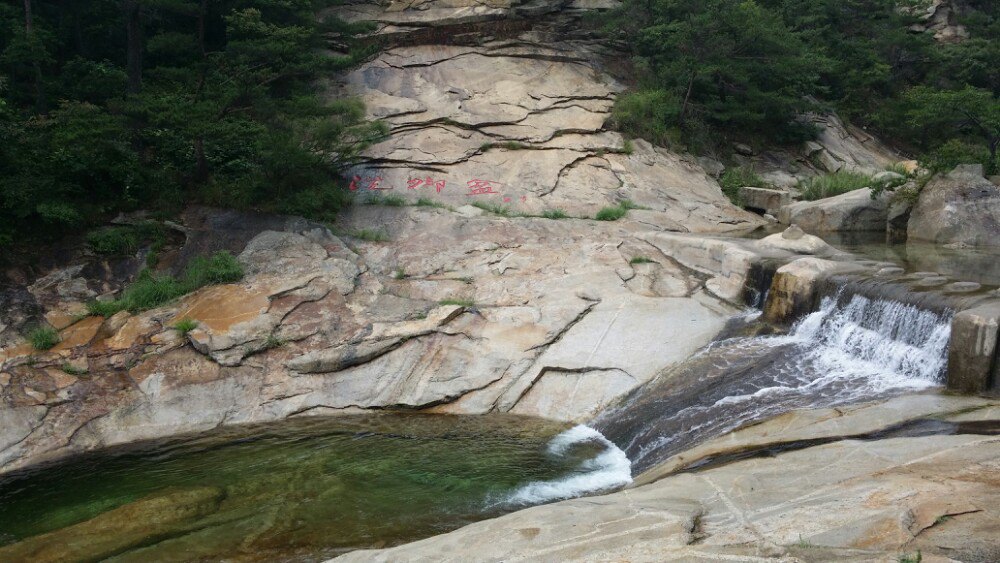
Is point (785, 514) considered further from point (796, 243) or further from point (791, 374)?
point (796, 243)

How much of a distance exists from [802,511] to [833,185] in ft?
44.8

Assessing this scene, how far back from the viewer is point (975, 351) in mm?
6988

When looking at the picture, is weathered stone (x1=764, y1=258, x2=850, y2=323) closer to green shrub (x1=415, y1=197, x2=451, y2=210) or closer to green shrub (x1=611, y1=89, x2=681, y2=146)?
green shrub (x1=415, y1=197, x2=451, y2=210)

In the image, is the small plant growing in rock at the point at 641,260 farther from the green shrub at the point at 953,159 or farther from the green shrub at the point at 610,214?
the green shrub at the point at 953,159

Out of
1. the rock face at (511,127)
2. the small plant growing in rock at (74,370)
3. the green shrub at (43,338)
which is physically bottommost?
the small plant growing in rock at (74,370)

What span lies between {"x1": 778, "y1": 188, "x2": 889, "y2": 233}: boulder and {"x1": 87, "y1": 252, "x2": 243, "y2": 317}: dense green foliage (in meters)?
10.9

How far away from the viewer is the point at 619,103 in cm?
1720

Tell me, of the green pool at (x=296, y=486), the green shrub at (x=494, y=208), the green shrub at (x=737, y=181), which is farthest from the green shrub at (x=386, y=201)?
the green shrub at (x=737, y=181)

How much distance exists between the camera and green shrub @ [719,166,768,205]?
1659 centimetres

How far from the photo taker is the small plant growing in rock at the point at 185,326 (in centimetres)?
973

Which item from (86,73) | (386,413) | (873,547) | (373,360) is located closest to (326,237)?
(373,360)

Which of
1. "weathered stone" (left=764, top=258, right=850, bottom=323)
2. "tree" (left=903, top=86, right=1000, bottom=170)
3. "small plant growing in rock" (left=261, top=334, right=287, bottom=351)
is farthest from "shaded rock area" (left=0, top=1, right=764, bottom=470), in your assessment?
"tree" (left=903, top=86, right=1000, bottom=170)

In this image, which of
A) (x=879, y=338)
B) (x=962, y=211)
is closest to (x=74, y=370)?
(x=879, y=338)

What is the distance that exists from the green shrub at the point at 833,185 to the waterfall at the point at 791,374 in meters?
8.21
